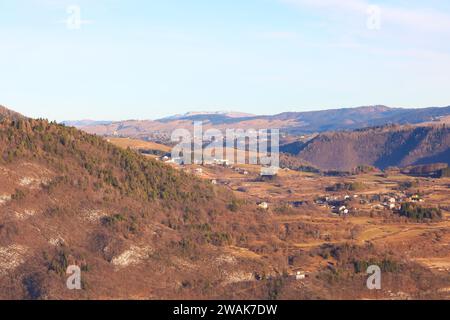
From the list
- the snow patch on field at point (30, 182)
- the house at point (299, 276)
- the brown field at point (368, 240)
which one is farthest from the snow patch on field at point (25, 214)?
the house at point (299, 276)

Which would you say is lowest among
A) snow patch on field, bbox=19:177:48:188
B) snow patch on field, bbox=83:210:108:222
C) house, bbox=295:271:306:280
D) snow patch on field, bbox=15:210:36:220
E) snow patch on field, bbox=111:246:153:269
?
house, bbox=295:271:306:280

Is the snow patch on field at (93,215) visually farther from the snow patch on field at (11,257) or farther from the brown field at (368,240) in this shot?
the brown field at (368,240)

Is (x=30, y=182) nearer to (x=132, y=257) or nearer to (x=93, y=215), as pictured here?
(x=93, y=215)

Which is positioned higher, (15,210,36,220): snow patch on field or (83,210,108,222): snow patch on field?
(15,210,36,220): snow patch on field

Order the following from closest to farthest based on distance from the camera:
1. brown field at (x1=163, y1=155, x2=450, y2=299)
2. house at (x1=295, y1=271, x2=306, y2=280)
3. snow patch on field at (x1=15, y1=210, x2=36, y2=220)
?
house at (x1=295, y1=271, x2=306, y2=280) < brown field at (x1=163, y1=155, x2=450, y2=299) < snow patch on field at (x1=15, y1=210, x2=36, y2=220)

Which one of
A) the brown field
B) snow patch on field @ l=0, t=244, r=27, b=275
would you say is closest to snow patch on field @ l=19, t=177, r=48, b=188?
snow patch on field @ l=0, t=244, r=27, b=275

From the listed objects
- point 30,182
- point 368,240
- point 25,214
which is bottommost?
point 368,240

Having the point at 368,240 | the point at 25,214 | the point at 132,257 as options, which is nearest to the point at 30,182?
the point at 25,214

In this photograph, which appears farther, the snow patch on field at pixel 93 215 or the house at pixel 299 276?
the snow patch on field at pixel 93 215

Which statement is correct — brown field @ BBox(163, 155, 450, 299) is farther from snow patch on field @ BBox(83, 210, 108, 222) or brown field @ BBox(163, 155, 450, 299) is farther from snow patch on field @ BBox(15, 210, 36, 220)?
snow patch on field @ BBox(15, 210, 36, 220)
